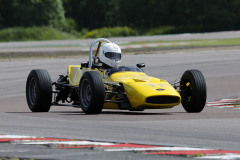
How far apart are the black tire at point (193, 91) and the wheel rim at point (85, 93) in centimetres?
215

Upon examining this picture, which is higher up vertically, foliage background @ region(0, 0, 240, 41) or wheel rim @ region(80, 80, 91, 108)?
foliage background @ region(0, 0, 240, 41)

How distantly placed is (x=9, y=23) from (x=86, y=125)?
67.4 metres

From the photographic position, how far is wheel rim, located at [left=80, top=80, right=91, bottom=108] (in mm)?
14039

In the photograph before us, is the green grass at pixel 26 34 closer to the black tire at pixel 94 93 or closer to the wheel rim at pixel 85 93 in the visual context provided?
the wheel rim at pixel 85 93

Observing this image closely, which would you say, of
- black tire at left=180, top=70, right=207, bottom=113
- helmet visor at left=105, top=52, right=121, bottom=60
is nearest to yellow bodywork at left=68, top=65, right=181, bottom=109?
black tire at left=180, top=70, right=207, bottom=113

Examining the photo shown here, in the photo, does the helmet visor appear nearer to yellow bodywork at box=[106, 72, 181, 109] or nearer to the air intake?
yellow bodywork at box=[106, 72, 181, 109]

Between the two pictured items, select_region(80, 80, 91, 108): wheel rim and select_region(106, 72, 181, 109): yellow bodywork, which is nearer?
select_region(106, 72, 181, 109): yellow bodywork

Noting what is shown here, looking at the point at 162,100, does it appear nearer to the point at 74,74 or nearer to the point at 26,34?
the point at 74,74

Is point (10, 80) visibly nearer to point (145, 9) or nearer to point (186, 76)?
point (186, 76)

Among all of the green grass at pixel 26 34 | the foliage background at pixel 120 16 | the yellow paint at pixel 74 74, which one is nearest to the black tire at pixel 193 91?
the yellow paint at pixel 74 74

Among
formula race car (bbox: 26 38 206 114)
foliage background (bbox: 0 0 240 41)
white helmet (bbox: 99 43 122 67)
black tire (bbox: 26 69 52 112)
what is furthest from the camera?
foliage background (bbox: 0 0 240 41)

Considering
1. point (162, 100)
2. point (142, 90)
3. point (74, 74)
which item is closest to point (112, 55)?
point (74, 74)

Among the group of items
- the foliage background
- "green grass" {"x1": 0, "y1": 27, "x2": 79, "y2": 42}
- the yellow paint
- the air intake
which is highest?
the foliage background

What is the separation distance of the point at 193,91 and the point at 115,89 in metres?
1.69
